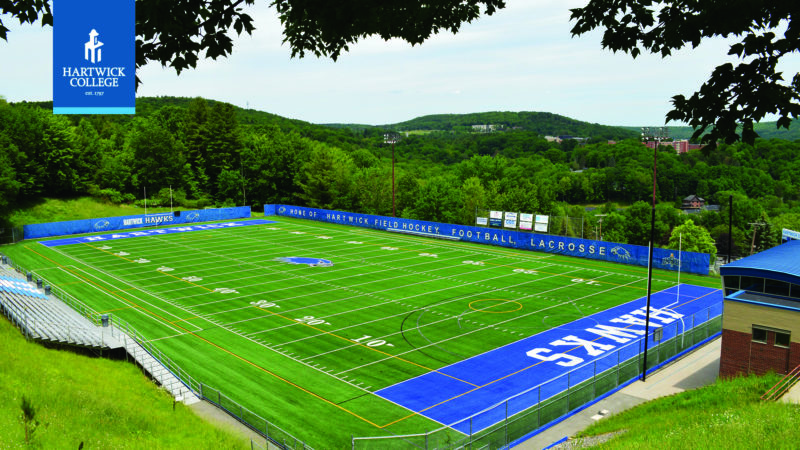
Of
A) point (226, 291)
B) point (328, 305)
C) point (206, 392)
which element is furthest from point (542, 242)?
point (206, 392)

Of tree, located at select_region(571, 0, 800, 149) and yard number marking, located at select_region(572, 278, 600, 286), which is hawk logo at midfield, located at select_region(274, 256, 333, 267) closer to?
yard number marking, located at select_region(572, 278, 600, 286)

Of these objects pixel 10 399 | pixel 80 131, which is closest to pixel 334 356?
pixel 10 399

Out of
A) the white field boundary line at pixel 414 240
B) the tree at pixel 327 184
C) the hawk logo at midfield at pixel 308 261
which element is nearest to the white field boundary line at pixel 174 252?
the hawk logo at midfield at pixel 308 261

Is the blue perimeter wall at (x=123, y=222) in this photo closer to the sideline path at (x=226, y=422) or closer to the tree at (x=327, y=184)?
the tree at (x=327, y=184)

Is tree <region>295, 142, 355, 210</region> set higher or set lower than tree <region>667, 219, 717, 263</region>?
higher

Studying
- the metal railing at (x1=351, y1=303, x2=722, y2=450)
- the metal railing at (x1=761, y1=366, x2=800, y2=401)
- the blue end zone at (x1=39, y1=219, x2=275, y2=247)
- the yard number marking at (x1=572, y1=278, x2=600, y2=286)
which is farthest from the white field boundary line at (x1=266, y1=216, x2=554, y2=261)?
the metal railing at (x1=761, y1=366, x2=800, y2=401)
